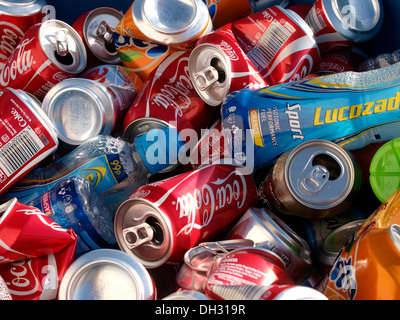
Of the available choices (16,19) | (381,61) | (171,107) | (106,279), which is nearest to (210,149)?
(171,107)

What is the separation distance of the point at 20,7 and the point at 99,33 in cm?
29

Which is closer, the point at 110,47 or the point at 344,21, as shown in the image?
the point at 344,21

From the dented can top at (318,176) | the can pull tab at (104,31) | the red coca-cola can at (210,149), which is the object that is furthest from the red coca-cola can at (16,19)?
the dented can top at (318,176)

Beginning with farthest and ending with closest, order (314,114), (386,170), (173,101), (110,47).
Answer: (110,47) < (173,101) < (314,114) < (386,170)

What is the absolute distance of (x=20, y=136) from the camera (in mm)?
1346

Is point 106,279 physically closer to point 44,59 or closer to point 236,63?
point 236,63

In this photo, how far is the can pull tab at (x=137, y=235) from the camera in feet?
3.83

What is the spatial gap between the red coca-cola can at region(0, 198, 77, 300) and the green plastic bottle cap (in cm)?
74

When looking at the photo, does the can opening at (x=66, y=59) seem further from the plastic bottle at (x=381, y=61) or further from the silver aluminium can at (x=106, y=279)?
the plastic bottle at (x=381, y=61)

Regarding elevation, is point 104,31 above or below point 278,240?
above

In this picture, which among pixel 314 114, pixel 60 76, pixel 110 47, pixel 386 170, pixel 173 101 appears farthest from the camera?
pixel 110 47

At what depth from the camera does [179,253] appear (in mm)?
1187

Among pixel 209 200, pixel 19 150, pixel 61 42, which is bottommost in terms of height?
pixel 209 200

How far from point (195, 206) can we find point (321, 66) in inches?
29.6
